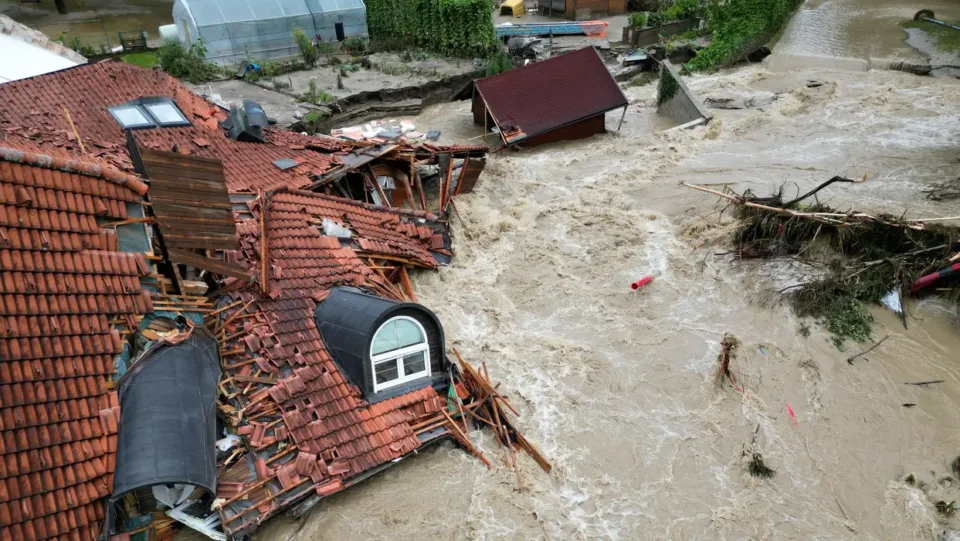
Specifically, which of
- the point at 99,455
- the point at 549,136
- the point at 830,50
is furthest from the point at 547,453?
the point at 830,50

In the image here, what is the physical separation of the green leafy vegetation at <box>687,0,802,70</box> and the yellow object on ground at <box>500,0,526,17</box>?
14.4 metres

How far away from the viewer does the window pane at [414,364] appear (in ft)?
29.1

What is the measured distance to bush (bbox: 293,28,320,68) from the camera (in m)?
29.6

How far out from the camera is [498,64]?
28281mm

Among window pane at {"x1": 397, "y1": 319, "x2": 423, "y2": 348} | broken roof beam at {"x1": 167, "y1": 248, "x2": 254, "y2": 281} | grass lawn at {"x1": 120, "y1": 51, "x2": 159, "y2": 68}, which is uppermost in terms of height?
grass lawn at {"x1": 120, "y1": 51, "x2": 159, "y2": 68}

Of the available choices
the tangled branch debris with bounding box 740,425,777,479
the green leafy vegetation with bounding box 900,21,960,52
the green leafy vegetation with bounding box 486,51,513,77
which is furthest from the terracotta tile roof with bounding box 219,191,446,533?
the green leafy vegetation with bounding box 900,21,960,52

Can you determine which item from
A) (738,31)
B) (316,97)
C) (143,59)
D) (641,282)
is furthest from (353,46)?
(641,282)

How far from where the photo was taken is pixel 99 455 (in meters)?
6.39

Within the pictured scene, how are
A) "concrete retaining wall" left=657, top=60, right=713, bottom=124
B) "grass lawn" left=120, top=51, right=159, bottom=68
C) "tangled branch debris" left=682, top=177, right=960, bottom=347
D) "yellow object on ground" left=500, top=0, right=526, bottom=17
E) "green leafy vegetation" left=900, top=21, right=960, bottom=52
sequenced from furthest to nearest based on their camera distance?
"yellow object on ground" left=500, top=0, right=526, bottom=17
"grass lawn" left=120, top=51, right=159, bottom=68
"green leafy vegetation" left=900, top=21, right=960, bottom=52
"concrete retaining wall" left=657, top=60, right=713, bottom=124
"tangled branch debris" left=682, top=177, right=960, bottom=347

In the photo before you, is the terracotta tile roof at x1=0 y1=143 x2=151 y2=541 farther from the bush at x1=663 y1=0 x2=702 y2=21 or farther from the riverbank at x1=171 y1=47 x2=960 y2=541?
the bush at x1=663 y1=0 x2=702 y2=21

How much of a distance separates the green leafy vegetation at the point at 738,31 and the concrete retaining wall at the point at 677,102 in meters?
6.07

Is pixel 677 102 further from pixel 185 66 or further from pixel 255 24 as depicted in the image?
pixel 185 66

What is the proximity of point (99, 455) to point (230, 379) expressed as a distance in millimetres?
1891

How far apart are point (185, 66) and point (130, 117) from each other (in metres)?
15.2
